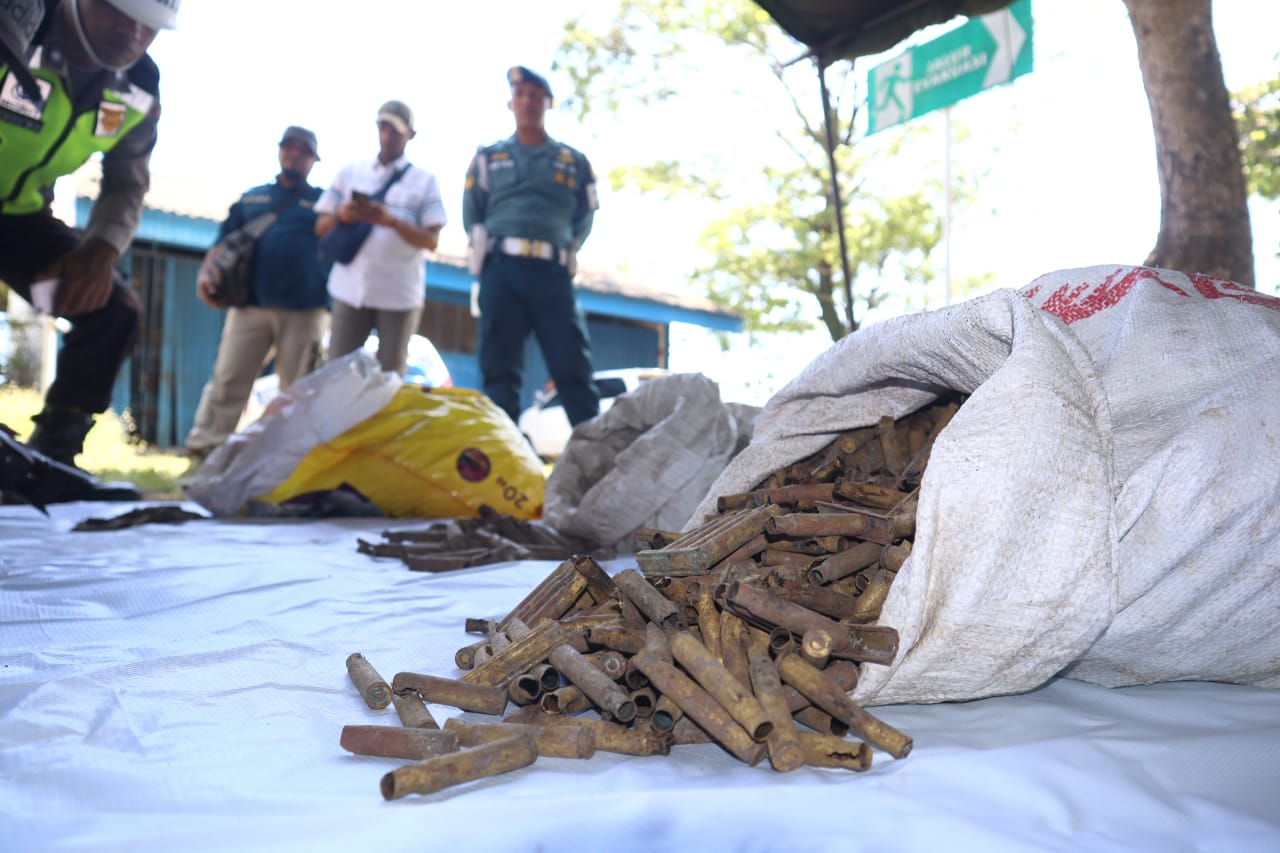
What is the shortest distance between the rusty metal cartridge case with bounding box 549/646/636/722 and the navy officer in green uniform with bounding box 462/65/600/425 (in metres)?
4.34

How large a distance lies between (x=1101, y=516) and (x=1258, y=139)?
10.9 meters

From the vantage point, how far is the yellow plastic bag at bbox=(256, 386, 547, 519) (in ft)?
15.6

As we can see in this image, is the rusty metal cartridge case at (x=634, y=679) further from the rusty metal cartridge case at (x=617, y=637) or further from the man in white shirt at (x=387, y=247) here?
the man in white shirt at (x=387, y=247)

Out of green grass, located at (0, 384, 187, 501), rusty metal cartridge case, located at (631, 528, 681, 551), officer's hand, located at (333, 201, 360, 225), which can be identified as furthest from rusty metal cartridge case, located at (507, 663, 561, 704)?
green grass, located at (0, 384, 187, 501)

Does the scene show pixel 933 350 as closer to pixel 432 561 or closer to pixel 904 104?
pixel 432 561

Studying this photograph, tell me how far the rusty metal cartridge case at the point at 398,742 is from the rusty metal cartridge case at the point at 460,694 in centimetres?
24

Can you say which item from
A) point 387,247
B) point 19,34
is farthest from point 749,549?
point 387,247

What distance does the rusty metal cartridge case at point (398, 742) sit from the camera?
4.50 feet

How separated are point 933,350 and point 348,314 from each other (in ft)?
16.0

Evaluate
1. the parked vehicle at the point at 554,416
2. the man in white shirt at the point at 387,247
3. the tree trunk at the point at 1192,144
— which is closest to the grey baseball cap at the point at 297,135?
the man in white shirt at the point at 387,247

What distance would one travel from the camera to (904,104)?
6.96 m

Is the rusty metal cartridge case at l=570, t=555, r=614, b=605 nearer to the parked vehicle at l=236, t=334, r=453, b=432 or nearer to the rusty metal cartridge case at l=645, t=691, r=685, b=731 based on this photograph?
the rusty metal cartridge case at l=645, t=691, r=685, b=731

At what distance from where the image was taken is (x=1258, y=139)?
10219 mm

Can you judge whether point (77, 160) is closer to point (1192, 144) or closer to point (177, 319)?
point (1192, 144)
